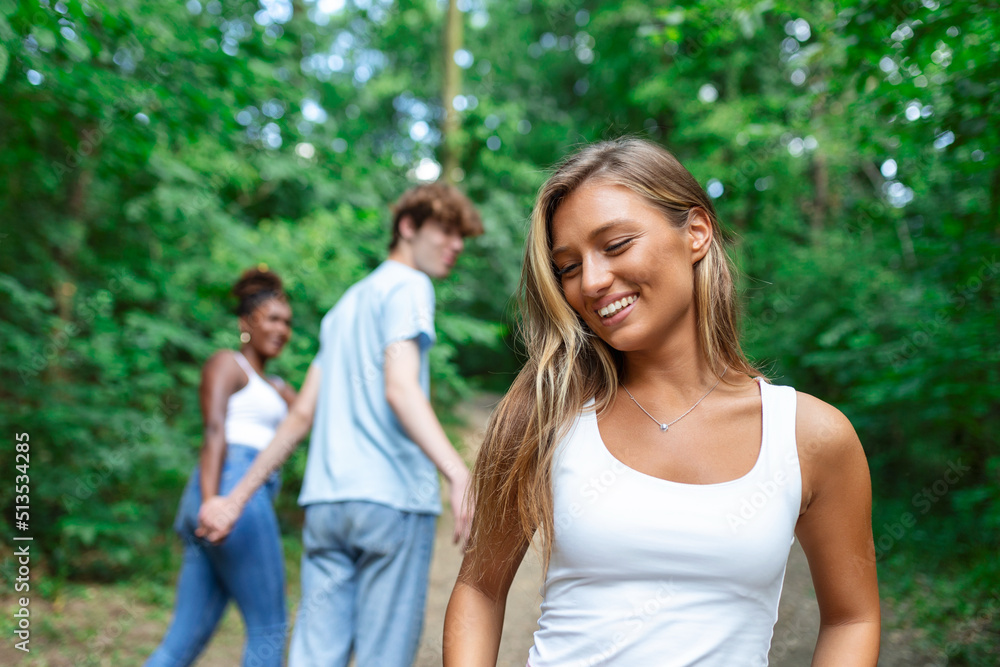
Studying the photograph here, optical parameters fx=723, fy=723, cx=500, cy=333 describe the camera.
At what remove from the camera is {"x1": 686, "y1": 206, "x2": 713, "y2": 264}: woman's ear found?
142 cm

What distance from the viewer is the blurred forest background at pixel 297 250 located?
3405mm

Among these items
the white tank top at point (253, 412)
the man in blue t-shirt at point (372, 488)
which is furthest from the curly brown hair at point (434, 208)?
the white tank top at point (253, 412)

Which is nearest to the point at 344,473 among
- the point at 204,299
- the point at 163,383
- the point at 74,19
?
the point at 74,19

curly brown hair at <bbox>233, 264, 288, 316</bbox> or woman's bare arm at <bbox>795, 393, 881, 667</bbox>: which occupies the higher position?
curly brown hair at <bbox>233, 264, 288, 316</bbox>

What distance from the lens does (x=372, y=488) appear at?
2.31 metres

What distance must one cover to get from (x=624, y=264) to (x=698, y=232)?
0.73 ft

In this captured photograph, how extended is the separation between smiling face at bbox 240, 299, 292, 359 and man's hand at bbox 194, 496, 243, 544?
0.95m

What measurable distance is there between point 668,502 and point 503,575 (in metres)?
0.35

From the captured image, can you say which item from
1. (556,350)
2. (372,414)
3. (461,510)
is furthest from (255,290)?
(556,350)

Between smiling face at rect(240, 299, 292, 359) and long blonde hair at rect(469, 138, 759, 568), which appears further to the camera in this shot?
smiling face at rect(240, 299, 292, 359)

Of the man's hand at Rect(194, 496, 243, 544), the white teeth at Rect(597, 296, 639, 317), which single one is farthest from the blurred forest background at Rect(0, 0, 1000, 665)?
the man's hand at Rect(194, 496, 243, 544)

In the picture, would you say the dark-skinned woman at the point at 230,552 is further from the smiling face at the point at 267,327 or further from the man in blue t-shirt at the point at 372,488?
the smiling face at the point at 267,327

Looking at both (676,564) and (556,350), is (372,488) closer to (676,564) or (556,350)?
(556,350)

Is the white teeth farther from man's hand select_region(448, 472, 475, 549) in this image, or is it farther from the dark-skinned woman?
the dark-skinned woman
